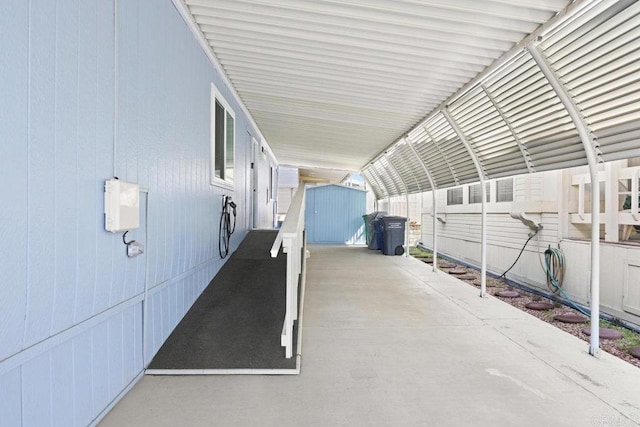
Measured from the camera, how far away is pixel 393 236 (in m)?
10.4

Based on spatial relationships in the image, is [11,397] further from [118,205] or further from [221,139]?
[221,139]

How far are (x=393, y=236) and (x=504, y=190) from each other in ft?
10.0

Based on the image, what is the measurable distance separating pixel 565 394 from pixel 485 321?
174 cm

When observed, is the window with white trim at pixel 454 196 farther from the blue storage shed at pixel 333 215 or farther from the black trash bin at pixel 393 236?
the blue storage shed at pixel 333 215

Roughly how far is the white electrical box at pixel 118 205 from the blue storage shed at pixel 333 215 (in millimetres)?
11429

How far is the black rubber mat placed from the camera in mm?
3061

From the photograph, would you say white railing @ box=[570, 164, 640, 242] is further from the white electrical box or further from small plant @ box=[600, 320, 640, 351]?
the white electrical box

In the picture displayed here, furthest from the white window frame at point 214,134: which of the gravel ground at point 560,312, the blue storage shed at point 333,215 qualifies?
the blue storage shed at point 333,215

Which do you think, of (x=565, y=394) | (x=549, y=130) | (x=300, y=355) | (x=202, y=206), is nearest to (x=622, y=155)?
(x=549, y=130)

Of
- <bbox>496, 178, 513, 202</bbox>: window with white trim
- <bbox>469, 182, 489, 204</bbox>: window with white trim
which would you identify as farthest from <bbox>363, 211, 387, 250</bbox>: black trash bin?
<bbox>496, 178, 513, 202</bbox>: window with white trim

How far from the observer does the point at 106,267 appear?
234cm

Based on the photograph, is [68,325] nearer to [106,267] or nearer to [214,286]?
[106,267]

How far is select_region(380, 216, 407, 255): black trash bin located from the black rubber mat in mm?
5647

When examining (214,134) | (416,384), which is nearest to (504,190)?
(214,134)
